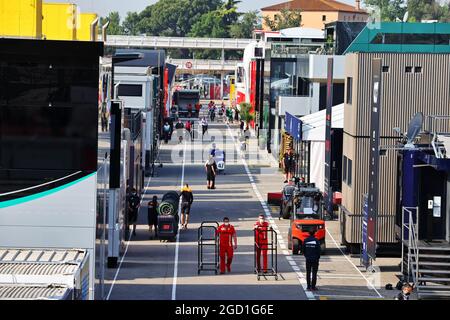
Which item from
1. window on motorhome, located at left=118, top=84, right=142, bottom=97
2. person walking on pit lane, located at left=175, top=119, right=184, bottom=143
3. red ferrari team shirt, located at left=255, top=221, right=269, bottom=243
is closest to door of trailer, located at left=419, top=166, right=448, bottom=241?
red ferrari team shirt, located at left=255, top=221, right=269, bottom=243

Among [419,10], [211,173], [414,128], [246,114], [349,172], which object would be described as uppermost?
[419,10]

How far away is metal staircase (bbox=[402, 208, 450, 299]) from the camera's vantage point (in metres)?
21.1

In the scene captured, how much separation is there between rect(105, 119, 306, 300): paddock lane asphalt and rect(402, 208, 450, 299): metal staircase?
7.30 ft

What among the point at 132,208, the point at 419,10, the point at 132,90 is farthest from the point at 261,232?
the point at 419,10

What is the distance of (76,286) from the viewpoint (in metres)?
9.69

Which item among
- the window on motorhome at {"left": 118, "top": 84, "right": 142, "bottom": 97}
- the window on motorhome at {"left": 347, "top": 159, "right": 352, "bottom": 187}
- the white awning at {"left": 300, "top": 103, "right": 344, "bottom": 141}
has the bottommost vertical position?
the window on motorhome at {"left": 347, "top": 159, "right": 352, "bottom": 187}

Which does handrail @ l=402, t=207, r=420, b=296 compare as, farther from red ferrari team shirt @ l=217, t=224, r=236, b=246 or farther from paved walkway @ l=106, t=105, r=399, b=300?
red ferrari team shirt @ l=217, t=224, r=236, b=246

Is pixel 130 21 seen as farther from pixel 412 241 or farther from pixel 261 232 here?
pixel 412 241

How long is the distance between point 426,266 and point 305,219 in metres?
5.61

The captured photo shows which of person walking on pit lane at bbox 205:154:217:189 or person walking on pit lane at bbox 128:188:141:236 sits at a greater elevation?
person walking on pit lane at bbox 205:154:217:189

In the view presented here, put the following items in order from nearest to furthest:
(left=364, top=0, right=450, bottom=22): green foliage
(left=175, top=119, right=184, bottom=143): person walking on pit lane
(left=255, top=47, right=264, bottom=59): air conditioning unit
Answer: (left=364, top=0, right=450, bottom=22): green foliage → (left=175, top=119, right=184, bottom=143): person walking on pit lane → (left=255, top=47, right=264, bottom=59): air conditioning unit

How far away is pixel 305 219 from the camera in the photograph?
27078 mm

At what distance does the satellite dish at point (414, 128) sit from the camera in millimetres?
22892
